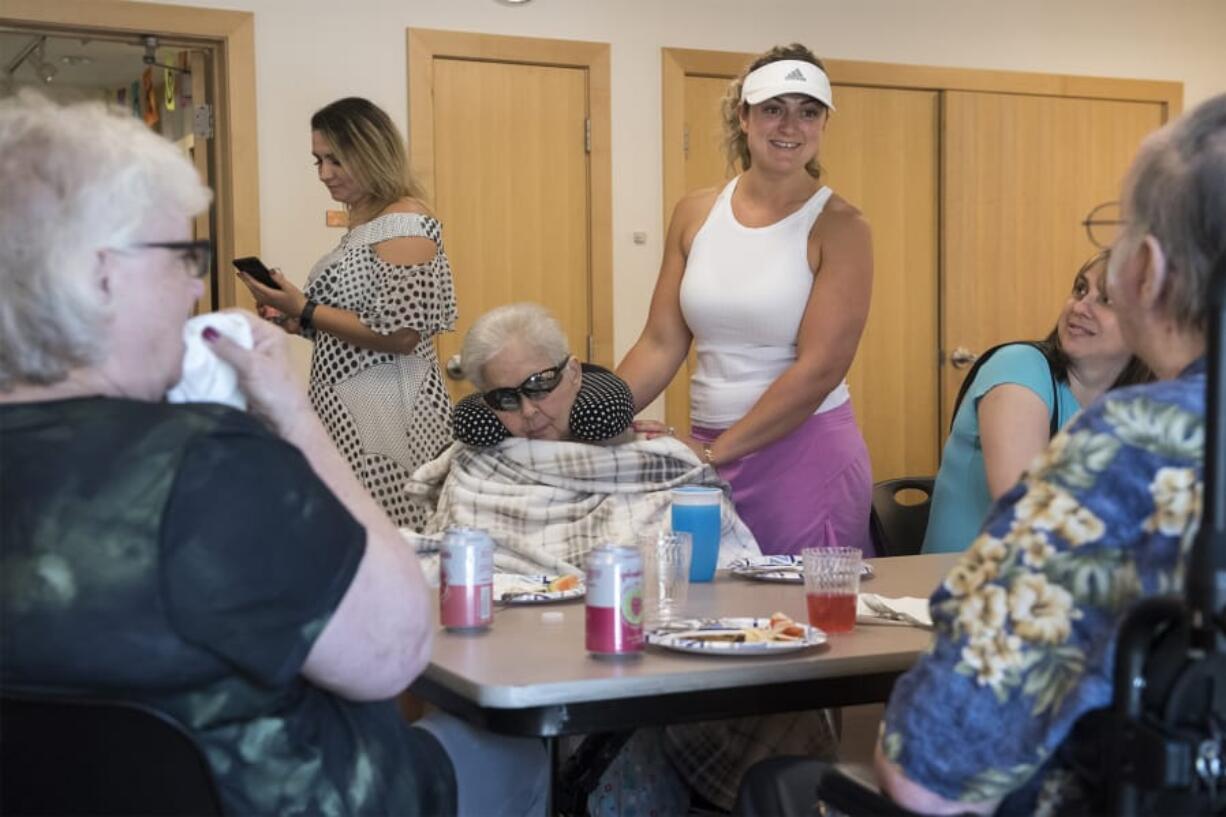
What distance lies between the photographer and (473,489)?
270 cm

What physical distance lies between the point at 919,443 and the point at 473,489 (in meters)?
3.45

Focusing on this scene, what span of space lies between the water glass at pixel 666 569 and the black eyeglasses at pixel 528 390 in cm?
58

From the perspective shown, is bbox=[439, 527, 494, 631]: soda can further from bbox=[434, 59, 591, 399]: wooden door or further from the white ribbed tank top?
bbox=[434, 59, 591, 399]: wooden door

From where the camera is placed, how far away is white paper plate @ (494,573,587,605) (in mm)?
2176

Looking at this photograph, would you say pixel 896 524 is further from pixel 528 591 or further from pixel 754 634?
pixel 754 634

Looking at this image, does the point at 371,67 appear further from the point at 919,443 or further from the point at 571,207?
the point at 919,443

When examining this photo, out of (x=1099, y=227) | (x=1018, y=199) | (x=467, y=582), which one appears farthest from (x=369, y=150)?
(x=1099, y=227)

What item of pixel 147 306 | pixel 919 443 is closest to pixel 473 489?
pixel 147 306

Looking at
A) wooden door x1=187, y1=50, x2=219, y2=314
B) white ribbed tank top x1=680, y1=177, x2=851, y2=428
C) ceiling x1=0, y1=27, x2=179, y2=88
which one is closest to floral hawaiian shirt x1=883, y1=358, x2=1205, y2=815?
white ribbed tank top x1=680, y1=177, x2=851, y2=428

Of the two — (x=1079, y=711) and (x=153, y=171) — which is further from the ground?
(x=153, y=171)

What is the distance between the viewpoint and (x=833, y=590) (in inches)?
75.0

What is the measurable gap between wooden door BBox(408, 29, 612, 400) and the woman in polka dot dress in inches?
48.2

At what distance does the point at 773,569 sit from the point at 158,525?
1350mm

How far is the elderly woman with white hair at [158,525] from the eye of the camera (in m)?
1.24
